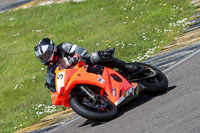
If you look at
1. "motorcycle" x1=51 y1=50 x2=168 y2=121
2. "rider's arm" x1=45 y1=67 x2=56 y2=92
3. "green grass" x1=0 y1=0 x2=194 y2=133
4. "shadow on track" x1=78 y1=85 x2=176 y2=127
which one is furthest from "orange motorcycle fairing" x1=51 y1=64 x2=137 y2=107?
"green grass" x1=0 y1=0 x2=194 y2=133

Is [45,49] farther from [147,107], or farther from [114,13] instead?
[114,13]

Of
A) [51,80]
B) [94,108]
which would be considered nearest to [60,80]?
[51,80]

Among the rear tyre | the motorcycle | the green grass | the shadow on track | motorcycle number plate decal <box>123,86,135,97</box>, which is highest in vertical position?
the motorcycle

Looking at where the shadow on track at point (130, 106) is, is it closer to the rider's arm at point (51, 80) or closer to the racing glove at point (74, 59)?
the rider's arm at point (51, 80)

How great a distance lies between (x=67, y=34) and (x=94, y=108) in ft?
39.7

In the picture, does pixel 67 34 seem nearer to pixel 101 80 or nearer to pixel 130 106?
pixel 130 106

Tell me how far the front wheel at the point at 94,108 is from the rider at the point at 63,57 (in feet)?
2.23

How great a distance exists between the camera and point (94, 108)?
6.57 metres

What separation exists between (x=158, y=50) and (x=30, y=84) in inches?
163

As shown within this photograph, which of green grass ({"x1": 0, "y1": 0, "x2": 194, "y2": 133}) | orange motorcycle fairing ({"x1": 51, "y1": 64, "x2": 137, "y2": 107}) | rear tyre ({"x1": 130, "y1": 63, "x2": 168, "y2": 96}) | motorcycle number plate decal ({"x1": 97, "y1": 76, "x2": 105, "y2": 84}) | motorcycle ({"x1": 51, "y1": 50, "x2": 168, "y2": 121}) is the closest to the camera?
motorcycle ({"x1": 51, "y1": 50, "x2": 168, "y2": 121})

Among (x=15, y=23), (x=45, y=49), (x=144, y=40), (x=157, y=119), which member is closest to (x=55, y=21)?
(x=15, y=23)

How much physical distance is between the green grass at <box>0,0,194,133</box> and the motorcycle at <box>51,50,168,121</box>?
3.31 m

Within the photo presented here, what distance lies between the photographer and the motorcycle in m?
6.57

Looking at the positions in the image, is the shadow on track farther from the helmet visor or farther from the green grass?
the green grass
